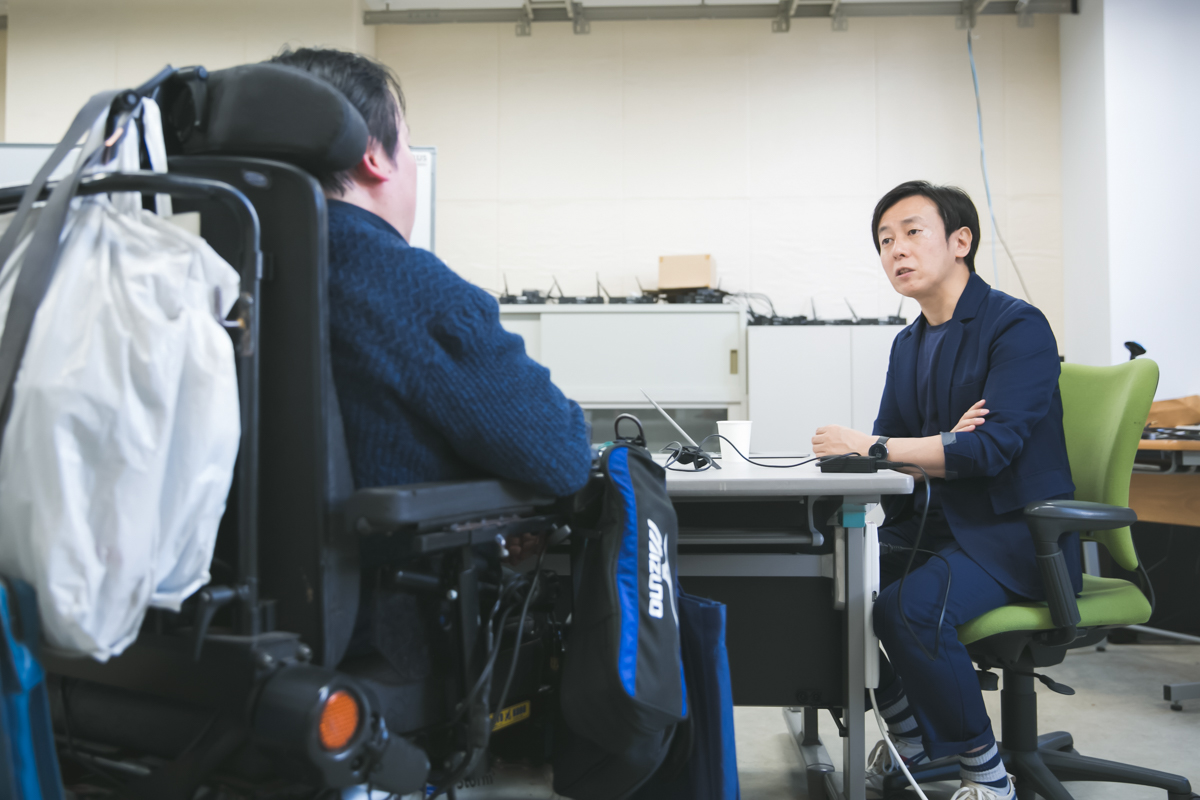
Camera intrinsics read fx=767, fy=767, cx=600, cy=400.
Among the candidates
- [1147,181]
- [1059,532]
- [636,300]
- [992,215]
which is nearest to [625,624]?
[1059,532]

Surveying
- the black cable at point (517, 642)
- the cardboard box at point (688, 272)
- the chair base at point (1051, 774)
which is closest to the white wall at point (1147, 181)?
the cardboard box at point (688, 272)

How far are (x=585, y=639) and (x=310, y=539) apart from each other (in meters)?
0.37

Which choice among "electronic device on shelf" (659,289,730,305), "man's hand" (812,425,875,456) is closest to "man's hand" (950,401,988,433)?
"man's hand" (812,425,875,456)

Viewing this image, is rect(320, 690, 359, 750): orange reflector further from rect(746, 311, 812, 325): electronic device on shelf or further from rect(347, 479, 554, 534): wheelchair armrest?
rect(746, 311, 812, 325): electronic device on shelf

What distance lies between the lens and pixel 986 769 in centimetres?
131

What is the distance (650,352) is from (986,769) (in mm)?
2352

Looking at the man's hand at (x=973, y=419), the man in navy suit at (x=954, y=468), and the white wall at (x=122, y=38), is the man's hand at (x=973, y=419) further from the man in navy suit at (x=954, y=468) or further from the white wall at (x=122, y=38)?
the white wall at (x=122, y=38)

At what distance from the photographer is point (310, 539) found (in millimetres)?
683

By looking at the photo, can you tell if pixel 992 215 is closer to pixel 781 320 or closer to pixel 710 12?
pixel 781 320

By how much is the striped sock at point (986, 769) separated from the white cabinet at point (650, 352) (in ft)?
7.28

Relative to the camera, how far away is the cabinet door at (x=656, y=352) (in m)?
3.46

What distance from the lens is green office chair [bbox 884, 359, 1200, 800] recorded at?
127 centimetres

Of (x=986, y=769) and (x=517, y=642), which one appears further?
(x=986, y=769)

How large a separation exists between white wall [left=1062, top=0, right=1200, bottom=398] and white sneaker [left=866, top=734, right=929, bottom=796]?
Answer: 253 cm
